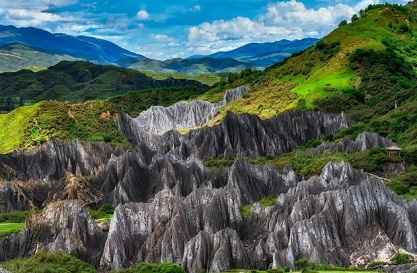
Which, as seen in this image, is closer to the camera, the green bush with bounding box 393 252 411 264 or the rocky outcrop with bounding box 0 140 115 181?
the green bush with bounding box 393 252 411 264

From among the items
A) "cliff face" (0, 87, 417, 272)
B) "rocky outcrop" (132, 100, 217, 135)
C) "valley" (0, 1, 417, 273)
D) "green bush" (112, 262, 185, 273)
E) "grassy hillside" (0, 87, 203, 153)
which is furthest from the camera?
"rocky outcrop" (132, 100, 217, 135)

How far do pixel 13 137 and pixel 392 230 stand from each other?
96047 mm

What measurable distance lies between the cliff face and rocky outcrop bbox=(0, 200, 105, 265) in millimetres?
121

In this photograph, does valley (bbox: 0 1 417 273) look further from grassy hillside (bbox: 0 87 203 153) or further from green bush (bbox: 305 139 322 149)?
green bush (bbox: 305 139 322 149)

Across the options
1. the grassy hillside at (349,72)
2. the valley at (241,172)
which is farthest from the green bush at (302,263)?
the grassy hillside at (349,72)

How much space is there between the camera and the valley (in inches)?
2785

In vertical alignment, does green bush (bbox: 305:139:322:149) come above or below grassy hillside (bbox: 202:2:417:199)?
below

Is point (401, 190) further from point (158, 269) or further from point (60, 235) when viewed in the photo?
point (60, 235)

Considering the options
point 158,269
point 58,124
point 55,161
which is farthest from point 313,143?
point 158,269

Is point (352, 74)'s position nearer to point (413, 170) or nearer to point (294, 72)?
point (294, 72)

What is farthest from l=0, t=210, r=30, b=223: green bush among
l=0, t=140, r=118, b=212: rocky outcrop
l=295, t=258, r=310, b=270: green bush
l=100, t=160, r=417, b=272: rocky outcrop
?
l=295, t=258, r=310, b=270: green bush

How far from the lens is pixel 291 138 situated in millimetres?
141000

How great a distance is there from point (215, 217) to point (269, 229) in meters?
7.26

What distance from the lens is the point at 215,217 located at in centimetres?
8019
